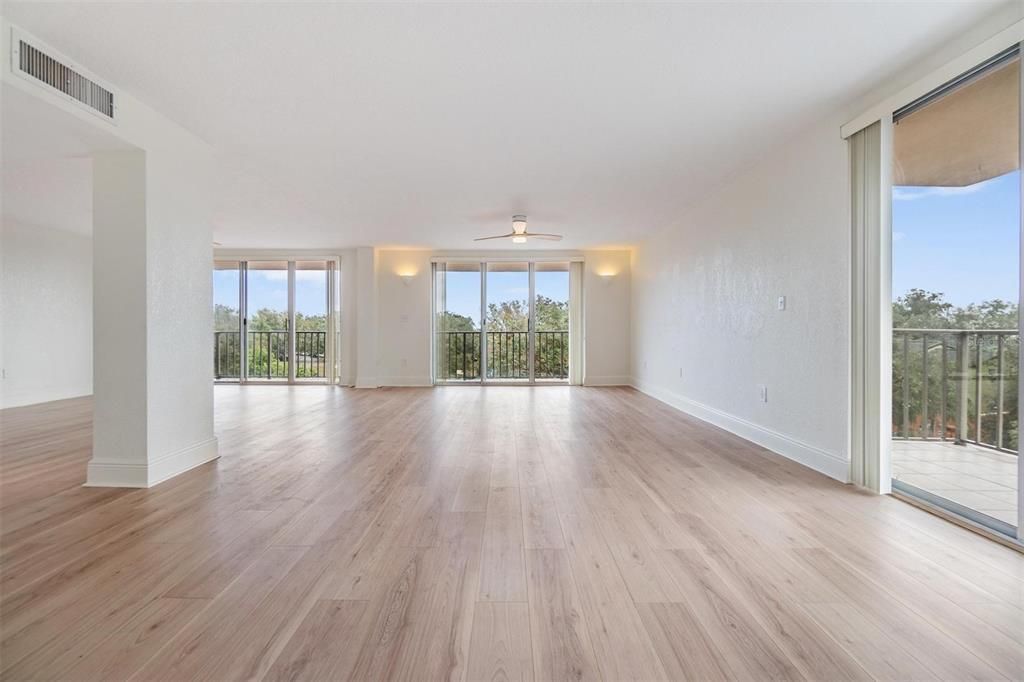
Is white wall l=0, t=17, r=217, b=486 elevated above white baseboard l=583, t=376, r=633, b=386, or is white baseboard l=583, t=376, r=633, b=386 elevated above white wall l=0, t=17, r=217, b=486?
white wall l=0, t=17, r=217, b=486

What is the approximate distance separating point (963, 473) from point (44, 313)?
32.0ft

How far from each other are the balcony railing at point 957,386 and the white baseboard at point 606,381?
16.6 ft

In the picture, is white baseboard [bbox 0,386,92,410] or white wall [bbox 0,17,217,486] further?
white baseboard [bbox 0,386,92,410]

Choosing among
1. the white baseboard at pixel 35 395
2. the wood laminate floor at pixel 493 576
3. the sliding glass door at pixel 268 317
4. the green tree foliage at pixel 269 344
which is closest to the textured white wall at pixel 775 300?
the wood laminate floor at pixel 493 576

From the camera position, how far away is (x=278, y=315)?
8297mm

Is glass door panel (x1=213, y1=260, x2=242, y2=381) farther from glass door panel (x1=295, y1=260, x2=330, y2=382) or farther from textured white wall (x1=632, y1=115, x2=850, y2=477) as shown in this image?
textured white wall (x1=632, y1=115, x2=850, y2=477)

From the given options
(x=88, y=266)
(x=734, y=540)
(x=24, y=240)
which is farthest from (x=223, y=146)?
(x=88, y=266)

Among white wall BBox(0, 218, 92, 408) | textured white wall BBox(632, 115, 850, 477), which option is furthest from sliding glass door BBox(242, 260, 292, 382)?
textured white wall BBox(632, 115, 850, 477)

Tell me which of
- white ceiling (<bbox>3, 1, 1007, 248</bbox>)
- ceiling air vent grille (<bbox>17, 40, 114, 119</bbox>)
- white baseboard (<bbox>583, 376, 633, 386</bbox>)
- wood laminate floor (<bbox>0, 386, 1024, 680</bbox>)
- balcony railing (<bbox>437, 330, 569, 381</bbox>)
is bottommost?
wood laminate floor (<bbox>0, 386, 1024, 680</bbox>)

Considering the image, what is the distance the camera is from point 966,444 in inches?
115

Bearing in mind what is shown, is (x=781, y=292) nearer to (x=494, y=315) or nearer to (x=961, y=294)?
(x=961, y=294)

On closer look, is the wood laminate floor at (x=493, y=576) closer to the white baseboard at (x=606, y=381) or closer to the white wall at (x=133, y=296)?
the white wall at (x=133, y=296)

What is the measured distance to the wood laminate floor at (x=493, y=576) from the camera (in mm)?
1298

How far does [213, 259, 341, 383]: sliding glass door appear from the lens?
8188 millimetres
